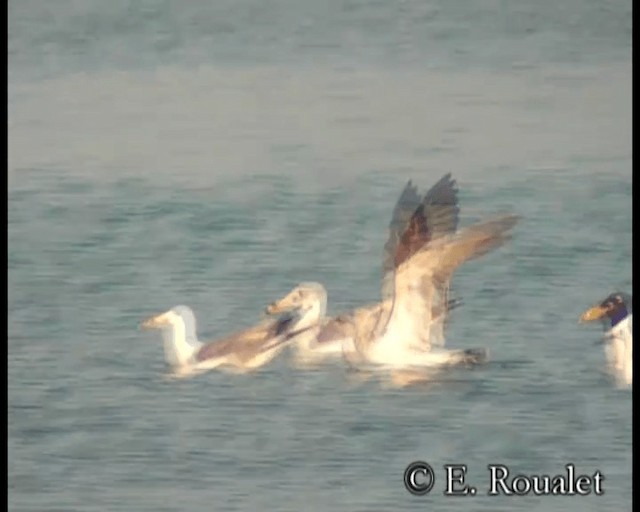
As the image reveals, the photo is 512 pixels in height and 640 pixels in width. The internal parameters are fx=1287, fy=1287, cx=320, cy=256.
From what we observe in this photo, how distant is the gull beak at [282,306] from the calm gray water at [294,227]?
33 millimetres

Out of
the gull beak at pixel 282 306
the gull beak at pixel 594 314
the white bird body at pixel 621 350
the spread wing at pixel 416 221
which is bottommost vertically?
the white bird body at pixel 621 350

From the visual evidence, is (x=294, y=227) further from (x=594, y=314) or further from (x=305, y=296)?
(x=594, y=314)

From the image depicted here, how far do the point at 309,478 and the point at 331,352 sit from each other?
311 mm

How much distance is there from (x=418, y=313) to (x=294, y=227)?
37cm

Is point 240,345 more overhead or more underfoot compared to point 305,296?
more underfoot

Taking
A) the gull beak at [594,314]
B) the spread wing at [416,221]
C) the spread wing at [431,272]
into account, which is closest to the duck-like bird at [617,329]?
the gull beak at [594,314]

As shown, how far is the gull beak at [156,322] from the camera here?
3164 millimetres

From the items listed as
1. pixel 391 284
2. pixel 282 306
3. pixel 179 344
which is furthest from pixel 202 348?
pixel 391 284

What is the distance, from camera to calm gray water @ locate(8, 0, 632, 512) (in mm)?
3141

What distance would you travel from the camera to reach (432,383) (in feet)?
10.4

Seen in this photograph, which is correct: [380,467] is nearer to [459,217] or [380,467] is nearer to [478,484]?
[478,484]

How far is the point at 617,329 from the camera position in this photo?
3.20 m

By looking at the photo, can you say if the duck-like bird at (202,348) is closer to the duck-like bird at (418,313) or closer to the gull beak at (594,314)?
the duck-like bird at (418,313)

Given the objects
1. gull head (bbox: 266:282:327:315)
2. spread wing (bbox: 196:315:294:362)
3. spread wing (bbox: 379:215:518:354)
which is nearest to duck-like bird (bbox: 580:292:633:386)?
spread wing (bbox: 379:215:518:354)
